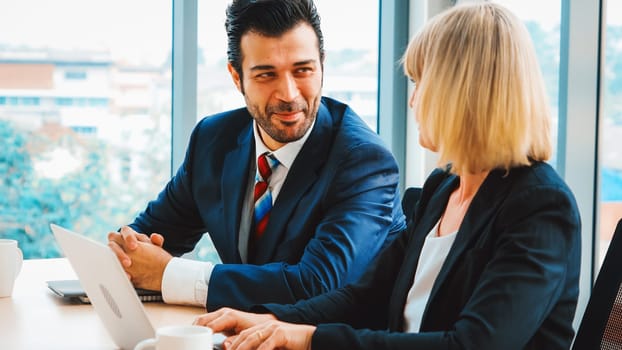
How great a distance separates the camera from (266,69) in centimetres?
241

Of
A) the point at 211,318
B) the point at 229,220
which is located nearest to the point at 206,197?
the point at 229,220

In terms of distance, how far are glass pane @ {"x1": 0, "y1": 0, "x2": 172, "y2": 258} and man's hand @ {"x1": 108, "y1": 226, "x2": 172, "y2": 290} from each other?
1.86 meters

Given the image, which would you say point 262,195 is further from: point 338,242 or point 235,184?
point 338,242

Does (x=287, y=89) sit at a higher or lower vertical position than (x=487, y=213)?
higher

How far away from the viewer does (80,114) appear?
402cm

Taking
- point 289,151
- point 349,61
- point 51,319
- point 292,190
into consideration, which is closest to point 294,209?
point 292,190

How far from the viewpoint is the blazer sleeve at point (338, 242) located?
6.73 feet

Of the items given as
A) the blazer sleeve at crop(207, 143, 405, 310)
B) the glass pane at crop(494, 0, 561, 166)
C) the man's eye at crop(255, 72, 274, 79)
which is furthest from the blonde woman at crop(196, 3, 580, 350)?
the glass pane at crop(494, 0, 561, 166)

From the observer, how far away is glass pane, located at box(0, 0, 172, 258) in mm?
3918

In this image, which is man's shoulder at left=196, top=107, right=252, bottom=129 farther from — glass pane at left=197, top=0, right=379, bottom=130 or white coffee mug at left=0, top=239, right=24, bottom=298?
glass pane at left=197, top=0, right=379, bottom=130

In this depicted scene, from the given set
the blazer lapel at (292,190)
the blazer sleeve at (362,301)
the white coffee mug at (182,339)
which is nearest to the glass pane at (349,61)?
the blazer lapel at (292,190)

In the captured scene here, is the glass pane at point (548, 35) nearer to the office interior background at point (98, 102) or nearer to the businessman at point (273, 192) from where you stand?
the office interior background at point (98, 102)

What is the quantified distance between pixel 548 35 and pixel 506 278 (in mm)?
2158

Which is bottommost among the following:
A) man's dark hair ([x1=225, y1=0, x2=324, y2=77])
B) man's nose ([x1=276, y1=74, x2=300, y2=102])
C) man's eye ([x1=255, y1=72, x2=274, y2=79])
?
man's nose ([x1=276, y1=74, x2=300, y2=102])
